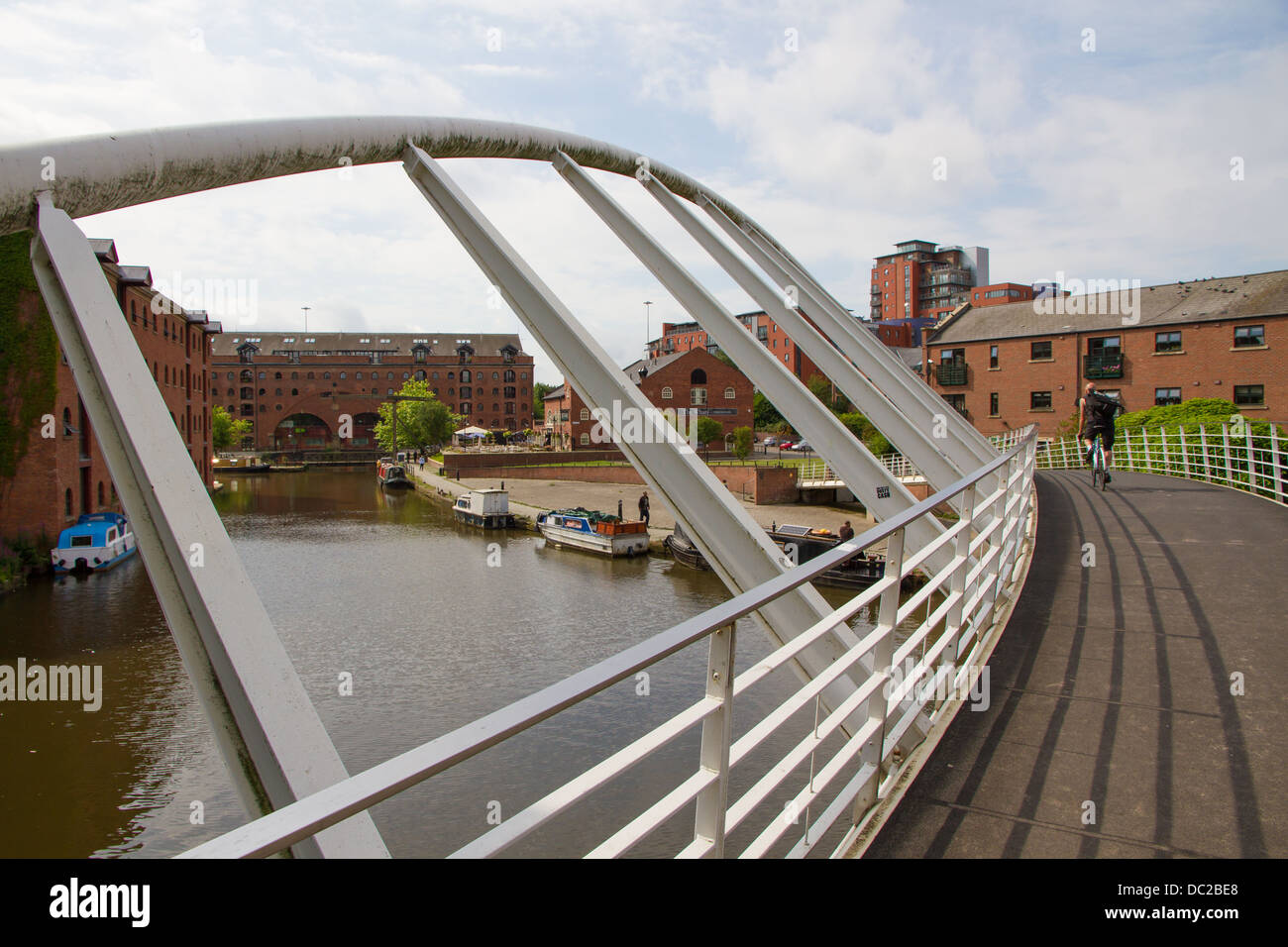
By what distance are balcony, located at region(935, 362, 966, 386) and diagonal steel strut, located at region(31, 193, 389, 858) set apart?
136 ft

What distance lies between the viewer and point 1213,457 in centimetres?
1352

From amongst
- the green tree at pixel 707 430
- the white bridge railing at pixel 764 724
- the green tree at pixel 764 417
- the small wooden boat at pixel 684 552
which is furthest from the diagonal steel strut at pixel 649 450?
the green tree at pixel 764 417

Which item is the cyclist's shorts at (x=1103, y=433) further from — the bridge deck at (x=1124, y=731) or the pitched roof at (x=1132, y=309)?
the pitched roof at (x=1132, y=309)

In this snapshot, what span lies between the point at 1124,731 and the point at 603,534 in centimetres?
2383

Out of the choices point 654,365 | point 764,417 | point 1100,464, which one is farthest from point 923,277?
point 1100,464

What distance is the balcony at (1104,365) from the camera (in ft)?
115

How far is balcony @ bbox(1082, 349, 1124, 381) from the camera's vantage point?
35.1m

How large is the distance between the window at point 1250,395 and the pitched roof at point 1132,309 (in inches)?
115

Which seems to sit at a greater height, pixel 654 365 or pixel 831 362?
pixel 654 365

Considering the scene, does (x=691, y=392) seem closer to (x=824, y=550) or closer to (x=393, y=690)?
(x=824, y=550)

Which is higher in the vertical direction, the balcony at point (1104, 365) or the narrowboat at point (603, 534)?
the balcony at point (1104, 365)

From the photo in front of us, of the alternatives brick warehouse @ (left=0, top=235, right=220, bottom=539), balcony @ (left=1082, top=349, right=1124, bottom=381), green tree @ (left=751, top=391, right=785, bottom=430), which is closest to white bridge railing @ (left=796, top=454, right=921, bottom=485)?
balcony @ (left=1082, top=349, right=1124, bottom=381)
